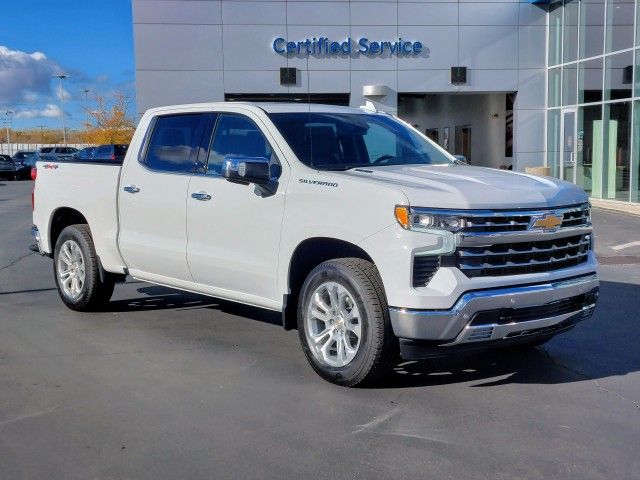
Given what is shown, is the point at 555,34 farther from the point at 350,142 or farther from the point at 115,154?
the point at 350,142

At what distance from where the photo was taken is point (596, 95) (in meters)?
22.1

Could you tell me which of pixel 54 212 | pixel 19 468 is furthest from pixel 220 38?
pixel 19 468

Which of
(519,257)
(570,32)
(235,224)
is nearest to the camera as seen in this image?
(519,257)

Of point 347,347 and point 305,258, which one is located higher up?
point 305,258

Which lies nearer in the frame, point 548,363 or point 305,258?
point 305,258

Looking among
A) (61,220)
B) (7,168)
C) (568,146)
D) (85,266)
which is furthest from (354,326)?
(7,168)

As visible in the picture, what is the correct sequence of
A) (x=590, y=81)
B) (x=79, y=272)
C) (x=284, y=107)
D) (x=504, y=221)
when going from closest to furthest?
(x=504, y=221)
(x=284, y=107)
(x=79, y=272)
(x=590, y=81)

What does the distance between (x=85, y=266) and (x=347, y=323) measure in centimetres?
344

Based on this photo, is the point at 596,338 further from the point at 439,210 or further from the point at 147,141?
the point at 147,141

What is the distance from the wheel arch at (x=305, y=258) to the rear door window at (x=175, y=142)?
146 centimetres

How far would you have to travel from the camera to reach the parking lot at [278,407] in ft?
14.0

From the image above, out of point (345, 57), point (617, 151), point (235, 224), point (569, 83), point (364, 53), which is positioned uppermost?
point (364, 53)

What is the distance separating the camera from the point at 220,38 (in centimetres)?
2602

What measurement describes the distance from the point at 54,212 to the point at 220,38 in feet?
61.9
